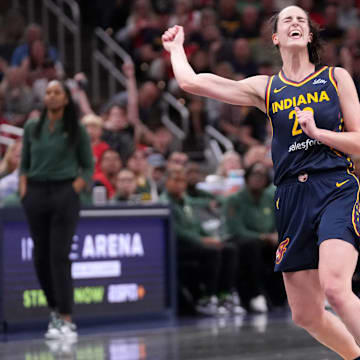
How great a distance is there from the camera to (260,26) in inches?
584

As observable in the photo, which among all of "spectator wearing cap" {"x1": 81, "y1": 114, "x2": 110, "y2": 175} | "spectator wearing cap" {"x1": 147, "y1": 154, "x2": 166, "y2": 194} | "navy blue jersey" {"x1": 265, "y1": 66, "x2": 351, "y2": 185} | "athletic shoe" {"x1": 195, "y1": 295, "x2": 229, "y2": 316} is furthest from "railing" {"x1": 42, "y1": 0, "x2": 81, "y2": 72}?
"navy blue jersey" {"x1": 265, "y1": 66, "x2": 351, "y2": 185}

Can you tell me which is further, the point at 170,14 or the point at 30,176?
the point at 170,14

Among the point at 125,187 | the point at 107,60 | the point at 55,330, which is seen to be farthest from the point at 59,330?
the point at 107,60

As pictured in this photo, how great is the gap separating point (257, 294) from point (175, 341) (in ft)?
8.85

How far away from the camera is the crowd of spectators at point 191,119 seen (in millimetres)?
8969

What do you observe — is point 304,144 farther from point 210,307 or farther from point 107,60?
point 107,60

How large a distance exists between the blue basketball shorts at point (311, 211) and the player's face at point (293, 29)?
2.18 ft

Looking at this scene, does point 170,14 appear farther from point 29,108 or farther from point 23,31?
point 29,108

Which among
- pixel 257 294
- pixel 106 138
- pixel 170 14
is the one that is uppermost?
pixel 170 14

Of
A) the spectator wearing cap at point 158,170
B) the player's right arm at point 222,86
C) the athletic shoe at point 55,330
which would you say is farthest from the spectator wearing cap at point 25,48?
the player's right arm at point 222,86

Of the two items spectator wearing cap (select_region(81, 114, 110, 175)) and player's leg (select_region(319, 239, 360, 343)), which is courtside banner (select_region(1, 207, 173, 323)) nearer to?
spectator wearing cap (select_region(81, 114, 110, 175))

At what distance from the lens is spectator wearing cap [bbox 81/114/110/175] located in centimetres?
899

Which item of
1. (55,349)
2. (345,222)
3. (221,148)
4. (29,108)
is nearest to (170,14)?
(221,148)

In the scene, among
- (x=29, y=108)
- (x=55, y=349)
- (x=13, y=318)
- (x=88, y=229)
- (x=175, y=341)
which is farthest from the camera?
(x=29, y=108)
